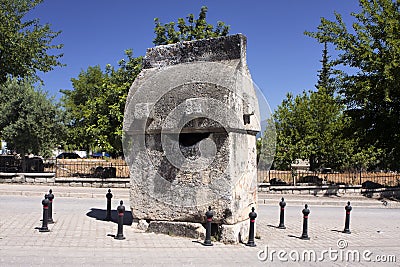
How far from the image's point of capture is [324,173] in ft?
66.6

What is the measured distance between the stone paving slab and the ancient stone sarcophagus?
0.74 m

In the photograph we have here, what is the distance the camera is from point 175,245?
697cm

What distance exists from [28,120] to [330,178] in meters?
15.5

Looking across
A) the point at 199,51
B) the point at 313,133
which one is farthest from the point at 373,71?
the point at 199,51

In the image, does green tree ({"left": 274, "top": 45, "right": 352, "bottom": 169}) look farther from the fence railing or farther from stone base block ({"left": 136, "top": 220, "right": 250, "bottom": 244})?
stone base block ({"left": 136, "top": 220, "right": 250, "bottom": 244})

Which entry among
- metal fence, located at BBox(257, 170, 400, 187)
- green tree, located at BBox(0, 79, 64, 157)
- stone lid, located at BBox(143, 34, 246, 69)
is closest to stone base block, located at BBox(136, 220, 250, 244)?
stone lid, located at BBox(143, 34, 246, 69)

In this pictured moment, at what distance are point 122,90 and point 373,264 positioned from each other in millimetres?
16283

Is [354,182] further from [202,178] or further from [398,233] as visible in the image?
[202,178]

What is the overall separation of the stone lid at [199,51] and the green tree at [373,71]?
10.3m

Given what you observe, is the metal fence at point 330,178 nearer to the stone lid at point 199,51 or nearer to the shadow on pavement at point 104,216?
the shadow on pavement at point 104,216

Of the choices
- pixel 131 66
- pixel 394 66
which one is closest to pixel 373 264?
pixel 394 66

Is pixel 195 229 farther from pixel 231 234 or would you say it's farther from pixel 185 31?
pixel 185 31

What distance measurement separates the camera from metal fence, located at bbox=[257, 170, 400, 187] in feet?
61.8

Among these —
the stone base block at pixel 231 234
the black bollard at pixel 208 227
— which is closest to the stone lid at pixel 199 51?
the black bollard at pixel 208 227
